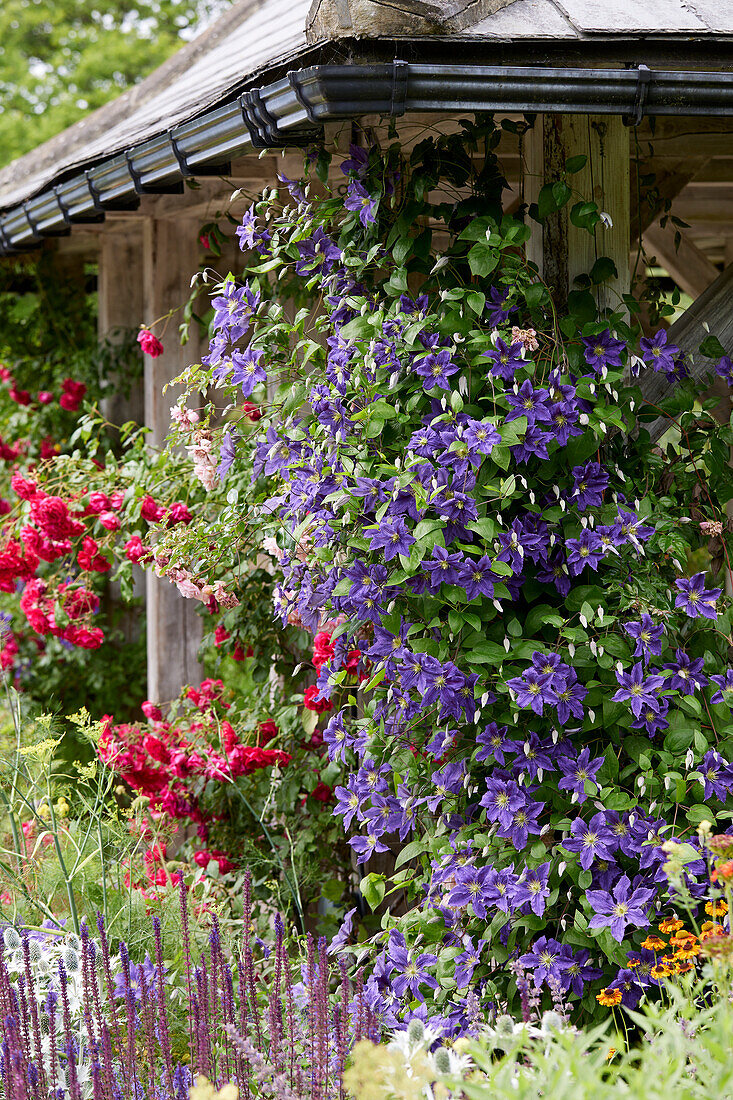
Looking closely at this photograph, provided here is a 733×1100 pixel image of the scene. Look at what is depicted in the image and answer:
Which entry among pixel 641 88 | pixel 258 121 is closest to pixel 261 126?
pixel 258 121

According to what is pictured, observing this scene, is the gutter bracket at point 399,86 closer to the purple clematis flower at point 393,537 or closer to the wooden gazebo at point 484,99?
the wooden gazebo at point 484,99

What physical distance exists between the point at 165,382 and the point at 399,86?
7.81 ft

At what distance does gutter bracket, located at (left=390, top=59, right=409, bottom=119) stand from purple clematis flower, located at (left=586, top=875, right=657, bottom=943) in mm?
1479

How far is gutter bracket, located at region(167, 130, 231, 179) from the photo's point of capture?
2656mm

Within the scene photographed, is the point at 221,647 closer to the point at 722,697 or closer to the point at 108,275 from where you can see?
the point at 722,697

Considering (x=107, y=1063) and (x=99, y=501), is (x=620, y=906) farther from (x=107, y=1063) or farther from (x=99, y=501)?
(x=99, y=501)

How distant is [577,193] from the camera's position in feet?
7.89

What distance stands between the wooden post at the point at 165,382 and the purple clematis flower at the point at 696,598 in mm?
2278

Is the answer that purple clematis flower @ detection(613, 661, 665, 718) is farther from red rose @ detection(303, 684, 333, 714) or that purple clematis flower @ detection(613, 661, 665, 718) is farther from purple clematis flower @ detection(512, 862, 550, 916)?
red rose @ detection(303, 684, 333, 714)

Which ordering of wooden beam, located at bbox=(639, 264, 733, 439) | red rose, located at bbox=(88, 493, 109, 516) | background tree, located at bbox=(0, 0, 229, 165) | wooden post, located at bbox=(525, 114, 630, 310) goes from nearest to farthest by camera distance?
wooden post, located at bbox=(525, 114, 630, 310), wooden beam, located at bbox=(639, 264, 733, 439), red rose, located at bbox=(88, 493, 109, 516), background tree, located at bbox=(0, 0, 229, 165)

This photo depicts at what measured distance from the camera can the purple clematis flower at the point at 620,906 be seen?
2137mm

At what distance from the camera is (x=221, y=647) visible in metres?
3.50

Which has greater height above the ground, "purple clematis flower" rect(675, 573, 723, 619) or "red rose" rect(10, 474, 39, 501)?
"red rose" rect(10, 474, 39, 501)

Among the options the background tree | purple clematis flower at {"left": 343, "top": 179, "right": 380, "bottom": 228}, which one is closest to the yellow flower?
purple clematis flower at {"left": 343, "top": 179, "right": 380, "bottom": 228}
